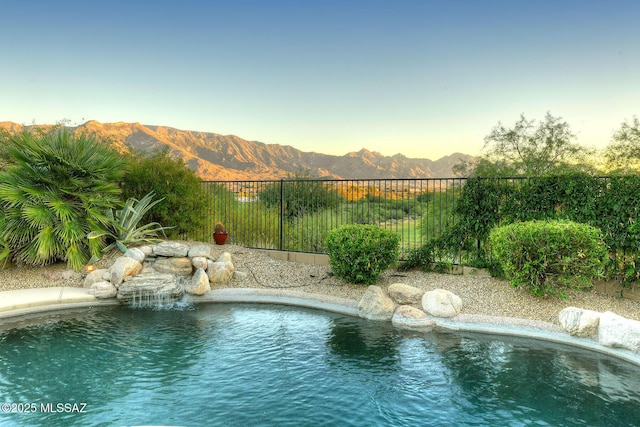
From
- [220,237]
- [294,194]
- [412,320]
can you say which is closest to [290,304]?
[412,320]

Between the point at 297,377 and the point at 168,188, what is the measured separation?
6.95m

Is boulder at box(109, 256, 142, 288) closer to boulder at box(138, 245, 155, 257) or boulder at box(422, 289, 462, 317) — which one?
boulder at box(138, 245, 155, 257)

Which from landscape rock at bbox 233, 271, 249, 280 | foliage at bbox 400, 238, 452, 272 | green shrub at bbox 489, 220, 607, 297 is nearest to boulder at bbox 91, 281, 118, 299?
landscape rock at bbox 233, 271, 249, 280

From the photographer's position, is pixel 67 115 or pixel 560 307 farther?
pixel 67 115

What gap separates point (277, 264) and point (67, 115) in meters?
9.89

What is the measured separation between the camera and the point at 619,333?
4.29 meters

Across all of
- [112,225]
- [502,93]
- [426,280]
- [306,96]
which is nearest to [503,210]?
[426,280]

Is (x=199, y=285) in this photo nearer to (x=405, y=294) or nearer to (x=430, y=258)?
(x=405, y=294)

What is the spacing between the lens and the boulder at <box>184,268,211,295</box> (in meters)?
6.54

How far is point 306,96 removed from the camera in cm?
1421

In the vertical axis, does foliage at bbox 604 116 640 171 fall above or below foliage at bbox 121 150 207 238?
above

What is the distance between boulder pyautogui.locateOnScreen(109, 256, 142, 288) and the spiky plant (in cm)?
116

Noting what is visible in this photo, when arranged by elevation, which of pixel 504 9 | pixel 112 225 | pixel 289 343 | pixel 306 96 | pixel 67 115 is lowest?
pixel 289 343

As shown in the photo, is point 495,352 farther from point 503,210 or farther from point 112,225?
point 112,225
